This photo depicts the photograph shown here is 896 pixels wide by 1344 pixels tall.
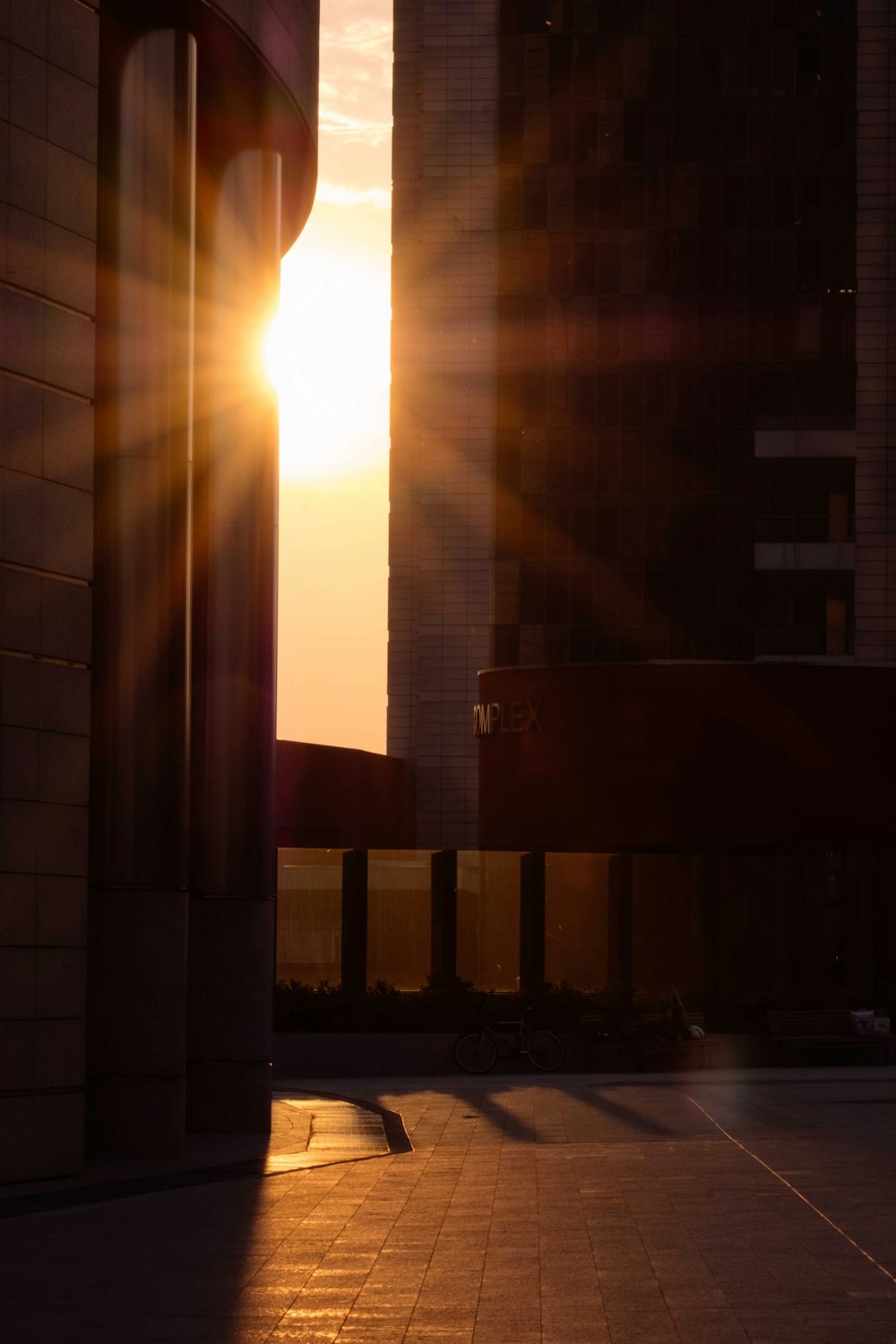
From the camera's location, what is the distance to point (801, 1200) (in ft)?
58.4

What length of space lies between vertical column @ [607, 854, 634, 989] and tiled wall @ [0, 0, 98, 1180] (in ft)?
80.7

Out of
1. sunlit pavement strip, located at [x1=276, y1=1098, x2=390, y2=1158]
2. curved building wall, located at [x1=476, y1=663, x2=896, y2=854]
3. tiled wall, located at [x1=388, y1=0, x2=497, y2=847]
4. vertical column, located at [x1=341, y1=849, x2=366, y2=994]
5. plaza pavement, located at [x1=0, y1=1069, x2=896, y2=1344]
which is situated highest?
tiled wall, located at [x1=388, y1=0, x2=497, y2=847]

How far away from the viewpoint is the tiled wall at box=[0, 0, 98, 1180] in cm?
1958

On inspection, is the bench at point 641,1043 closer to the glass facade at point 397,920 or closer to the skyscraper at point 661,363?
the glass facade at point 397,920

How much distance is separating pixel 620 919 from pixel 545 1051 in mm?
9534

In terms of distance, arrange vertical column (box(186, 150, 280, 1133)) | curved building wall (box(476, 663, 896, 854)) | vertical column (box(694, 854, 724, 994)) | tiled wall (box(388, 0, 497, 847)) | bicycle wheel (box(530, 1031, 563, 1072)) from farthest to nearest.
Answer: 1. tiled wall (box(388, 0, 497, 847))
2. curved building wall (box(476, 663, 896, 854))
3. vertical column (box(694, 854, 724, 994))
4. bicycle wheel (box(530, 1031, 563, 1072))
5. vertical column (box(186, 150, 280, 1133))

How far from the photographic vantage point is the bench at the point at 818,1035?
38.2 metres

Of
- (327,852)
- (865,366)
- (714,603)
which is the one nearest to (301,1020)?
(327,852)

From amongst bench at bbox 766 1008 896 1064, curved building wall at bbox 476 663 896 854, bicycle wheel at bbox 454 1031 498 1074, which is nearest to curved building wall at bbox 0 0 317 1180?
bicycle wheel at bbox 454 1031 498 1074

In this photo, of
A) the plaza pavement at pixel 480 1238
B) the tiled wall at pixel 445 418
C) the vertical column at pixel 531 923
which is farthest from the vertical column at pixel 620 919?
the tiled wall at pixel 445 418

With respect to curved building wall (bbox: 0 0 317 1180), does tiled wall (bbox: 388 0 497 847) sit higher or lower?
higher

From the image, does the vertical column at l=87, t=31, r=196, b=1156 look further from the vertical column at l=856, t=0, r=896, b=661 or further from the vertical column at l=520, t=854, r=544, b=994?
the vertical column at l=856, t=0, r=896, b=661

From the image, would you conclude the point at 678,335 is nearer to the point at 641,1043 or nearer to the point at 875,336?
the point at 875,336

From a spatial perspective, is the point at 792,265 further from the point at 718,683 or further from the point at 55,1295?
the point at 55,1295
